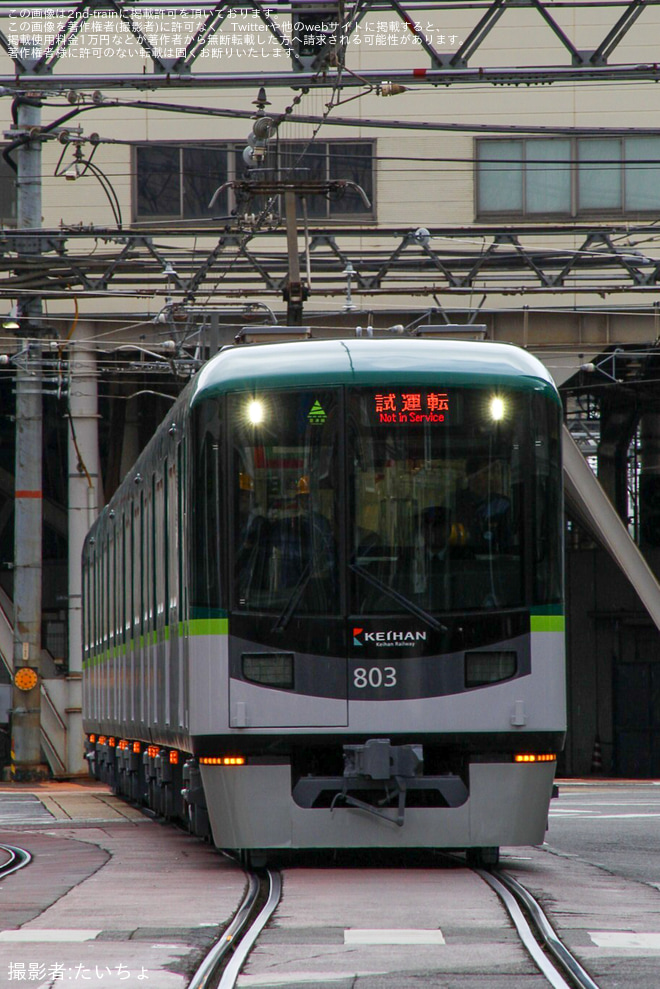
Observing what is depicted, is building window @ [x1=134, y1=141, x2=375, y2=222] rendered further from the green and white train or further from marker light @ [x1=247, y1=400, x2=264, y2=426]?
marker light @ [x1=247, y1=400, x2=264, y2=426]

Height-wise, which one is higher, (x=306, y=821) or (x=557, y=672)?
(x=557, y=672)

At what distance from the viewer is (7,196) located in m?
33.1

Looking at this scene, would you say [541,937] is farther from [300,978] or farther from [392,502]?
[392,502]

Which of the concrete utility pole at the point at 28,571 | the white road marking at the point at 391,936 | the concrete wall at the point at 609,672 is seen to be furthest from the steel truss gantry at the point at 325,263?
the white road marking at the point at 391,936

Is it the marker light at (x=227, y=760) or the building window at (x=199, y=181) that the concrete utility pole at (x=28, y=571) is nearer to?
the building window at (x=199, y=181)

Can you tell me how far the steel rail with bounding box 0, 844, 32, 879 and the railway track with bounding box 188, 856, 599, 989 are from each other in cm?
218

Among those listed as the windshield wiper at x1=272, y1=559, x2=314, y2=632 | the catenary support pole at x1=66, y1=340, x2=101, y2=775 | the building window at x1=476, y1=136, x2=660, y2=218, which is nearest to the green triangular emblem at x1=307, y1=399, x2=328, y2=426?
the windshield wiper at x1=272, y1=559, x2=314, y2=632

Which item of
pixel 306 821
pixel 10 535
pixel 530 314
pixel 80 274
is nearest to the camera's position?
pixel 306 821

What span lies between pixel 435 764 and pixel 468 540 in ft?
4.55

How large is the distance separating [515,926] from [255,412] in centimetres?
390

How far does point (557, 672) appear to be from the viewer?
36.2 feet

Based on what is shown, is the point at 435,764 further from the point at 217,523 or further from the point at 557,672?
the point at 217,523

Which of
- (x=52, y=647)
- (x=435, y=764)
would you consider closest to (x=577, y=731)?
(x=52, y=647)

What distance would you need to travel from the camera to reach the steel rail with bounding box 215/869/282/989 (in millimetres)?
6871
